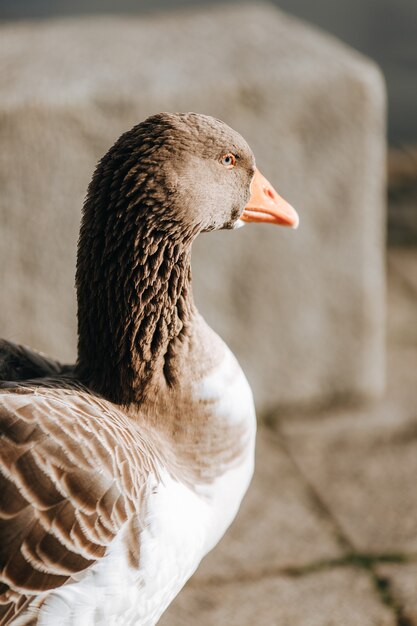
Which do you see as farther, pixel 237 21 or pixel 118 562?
pixel 237 21

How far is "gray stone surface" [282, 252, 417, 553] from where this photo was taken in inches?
135

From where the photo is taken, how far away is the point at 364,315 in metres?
4.04

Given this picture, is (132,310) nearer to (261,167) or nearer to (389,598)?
(389,598)

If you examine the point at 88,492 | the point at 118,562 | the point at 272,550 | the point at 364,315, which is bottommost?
the point at 272,550

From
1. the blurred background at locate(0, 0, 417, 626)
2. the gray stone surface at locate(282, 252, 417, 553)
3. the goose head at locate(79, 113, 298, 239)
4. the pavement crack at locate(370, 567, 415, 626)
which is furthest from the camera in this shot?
the gray stone surface at locate(282, 252, 417, 553)

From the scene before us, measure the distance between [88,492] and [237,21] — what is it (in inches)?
125

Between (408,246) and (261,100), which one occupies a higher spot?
(261,100)

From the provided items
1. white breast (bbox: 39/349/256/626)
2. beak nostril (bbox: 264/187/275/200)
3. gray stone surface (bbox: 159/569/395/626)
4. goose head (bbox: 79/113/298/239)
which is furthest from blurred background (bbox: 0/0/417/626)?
goose head (bbox: 79/113/298/239)

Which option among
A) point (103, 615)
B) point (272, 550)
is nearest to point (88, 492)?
point (103, 615)

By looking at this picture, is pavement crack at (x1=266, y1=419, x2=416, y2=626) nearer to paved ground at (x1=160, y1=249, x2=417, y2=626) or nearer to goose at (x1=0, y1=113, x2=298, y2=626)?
paved ground at (x1=160, y1=249, x2=417, y2=626)

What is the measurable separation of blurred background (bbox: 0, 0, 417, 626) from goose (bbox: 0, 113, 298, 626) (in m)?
0.95

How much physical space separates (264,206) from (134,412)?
62cm

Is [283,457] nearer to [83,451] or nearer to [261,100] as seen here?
[261,100]

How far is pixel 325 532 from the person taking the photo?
339cm
